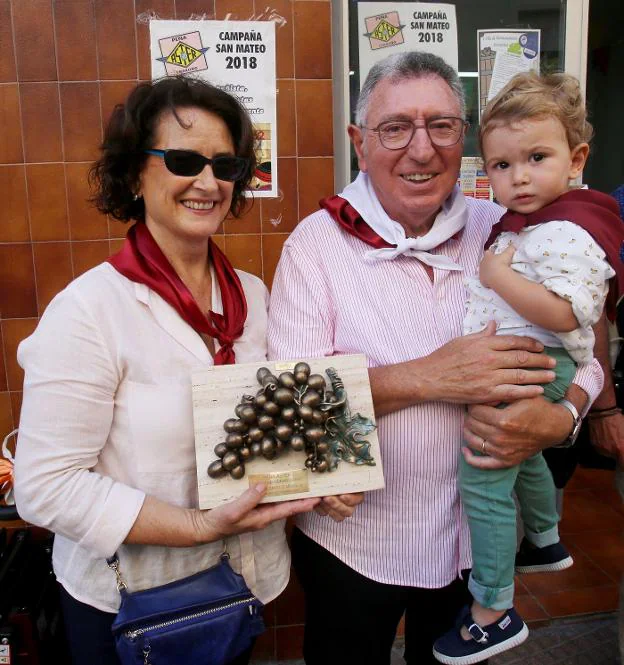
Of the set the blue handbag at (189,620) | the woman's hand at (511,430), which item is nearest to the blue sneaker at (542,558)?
the woman's hand at (511,430)

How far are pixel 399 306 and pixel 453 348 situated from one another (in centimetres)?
19

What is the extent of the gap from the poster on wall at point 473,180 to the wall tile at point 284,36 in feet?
3.24

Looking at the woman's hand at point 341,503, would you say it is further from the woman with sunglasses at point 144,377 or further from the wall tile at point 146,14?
the wall tile at point 146,14

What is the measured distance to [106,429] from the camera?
1438mm

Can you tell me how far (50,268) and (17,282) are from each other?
0.15 m

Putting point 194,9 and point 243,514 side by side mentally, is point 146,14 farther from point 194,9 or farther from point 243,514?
point 243,514

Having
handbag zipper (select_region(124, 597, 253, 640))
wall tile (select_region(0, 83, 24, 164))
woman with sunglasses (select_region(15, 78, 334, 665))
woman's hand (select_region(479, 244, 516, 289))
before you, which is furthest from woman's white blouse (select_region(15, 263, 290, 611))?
wall tile (select_region(0, 83, 24, 164))

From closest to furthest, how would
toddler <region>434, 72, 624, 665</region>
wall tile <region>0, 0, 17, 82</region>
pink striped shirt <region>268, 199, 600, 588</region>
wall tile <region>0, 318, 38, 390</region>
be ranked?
toddler <region>434, 72, 624, 665</region> → pink striped shirt <region>268, 199, 600, 588</region> → wall tile <region>0, 0, 17, 82</region> → wall tile <region>0, 318, 38, 390</region>

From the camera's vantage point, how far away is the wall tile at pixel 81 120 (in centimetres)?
255

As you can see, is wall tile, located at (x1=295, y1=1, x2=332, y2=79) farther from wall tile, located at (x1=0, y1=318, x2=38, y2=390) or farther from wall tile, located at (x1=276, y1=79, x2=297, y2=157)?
wall tile, located at (x1=0, y1=318, x2=38, y2=390)

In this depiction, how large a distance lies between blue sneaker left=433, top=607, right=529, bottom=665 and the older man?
0.44ft

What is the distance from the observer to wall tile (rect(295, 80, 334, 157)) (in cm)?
265

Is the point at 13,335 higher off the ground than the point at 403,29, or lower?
lower

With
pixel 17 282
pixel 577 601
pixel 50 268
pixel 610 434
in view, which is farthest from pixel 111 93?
pixel 577 601
